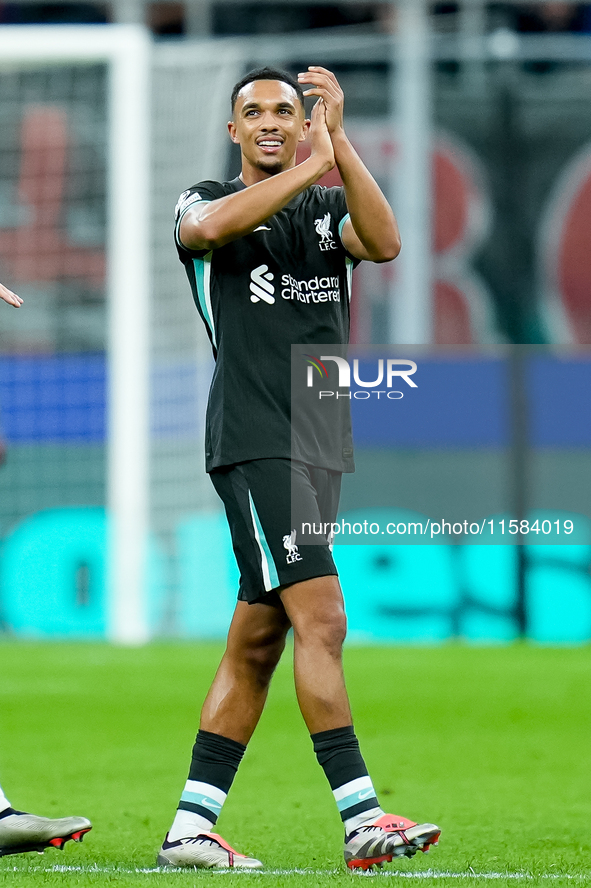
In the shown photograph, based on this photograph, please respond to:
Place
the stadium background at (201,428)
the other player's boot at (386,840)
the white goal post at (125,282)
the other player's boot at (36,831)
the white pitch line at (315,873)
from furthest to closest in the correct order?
the white goal post at (125,282) < the stadium background at (201,428) < the other player's boot at (36,831) < the white pitch line at (315,873) < the other player's boot at (386,840)

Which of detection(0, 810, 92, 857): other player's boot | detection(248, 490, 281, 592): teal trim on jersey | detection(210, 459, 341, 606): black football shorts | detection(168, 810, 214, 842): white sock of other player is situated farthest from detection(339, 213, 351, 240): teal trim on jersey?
detection(0, 810, 92, 857): other player's boot

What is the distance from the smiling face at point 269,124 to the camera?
332cm

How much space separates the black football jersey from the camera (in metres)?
3.28

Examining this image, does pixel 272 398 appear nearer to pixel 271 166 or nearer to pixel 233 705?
pixel 271 166

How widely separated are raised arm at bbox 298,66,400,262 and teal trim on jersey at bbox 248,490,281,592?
0.70 metres

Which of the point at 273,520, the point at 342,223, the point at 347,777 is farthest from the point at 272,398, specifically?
the point at 347,777

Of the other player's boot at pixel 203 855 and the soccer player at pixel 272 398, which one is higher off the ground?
the soccer player at pixel 272 398

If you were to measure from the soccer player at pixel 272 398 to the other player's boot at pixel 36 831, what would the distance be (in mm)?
232

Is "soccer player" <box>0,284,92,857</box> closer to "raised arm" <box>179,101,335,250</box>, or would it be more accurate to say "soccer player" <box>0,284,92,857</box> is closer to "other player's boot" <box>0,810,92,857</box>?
"other player's boot" <box>0,810,92,857</box>

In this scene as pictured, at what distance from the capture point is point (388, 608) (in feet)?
34.6

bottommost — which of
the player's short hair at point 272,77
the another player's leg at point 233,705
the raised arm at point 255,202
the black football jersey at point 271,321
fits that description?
the another player's leg at point 233,705

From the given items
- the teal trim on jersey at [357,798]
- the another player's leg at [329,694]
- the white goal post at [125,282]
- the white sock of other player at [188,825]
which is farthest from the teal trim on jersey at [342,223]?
the white goal post at [125,282]

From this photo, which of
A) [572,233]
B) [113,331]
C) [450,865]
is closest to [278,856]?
[450,865]

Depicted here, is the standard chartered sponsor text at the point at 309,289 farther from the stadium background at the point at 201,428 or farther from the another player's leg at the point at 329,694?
the stadium background at the point at 201,428
